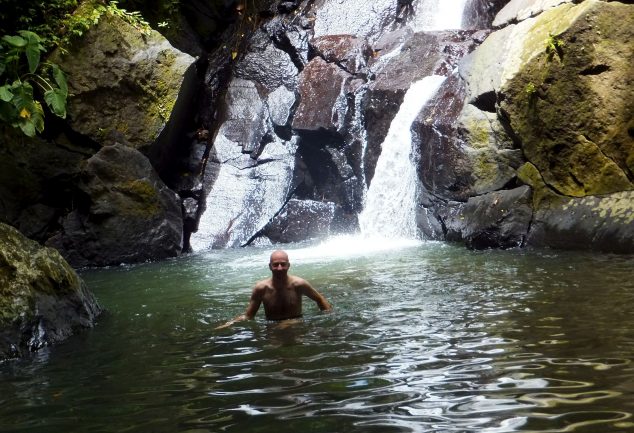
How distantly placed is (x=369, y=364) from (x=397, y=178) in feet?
33.6

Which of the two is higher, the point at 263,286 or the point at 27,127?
the point at 27,127

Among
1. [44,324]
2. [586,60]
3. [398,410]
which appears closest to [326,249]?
[586,60]

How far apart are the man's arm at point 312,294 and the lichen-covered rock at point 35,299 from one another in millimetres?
2185

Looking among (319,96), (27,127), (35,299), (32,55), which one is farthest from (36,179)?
(35,299)

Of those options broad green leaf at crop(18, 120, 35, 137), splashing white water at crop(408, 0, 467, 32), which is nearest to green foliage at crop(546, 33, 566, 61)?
splashing white water at crop(408, 0, 467, 32)

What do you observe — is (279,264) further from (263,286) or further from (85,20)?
(85,20)

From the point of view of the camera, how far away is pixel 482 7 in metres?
16.5

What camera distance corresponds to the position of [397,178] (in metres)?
14.4

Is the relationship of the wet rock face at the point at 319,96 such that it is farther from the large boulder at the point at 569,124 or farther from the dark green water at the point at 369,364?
the dark green water at the point at 369,364

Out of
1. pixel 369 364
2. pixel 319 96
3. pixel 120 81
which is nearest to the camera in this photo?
pixel 369 364

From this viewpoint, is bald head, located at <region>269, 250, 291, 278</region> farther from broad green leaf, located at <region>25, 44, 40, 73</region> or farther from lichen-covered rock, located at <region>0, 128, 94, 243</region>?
lichen-covered rock, located at <region>0, 128, 94, 243</region>

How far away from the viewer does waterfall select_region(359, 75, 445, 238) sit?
14.0 meters

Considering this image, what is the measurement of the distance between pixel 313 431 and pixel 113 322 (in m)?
4.26

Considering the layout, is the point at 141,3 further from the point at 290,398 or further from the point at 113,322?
the point at 290,398
